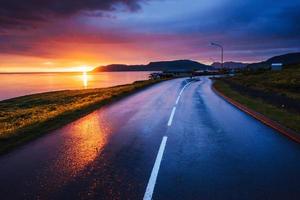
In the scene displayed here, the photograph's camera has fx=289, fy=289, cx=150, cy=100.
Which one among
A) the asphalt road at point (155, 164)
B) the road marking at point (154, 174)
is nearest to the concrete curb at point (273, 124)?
the asphalt road at point (155, 164)

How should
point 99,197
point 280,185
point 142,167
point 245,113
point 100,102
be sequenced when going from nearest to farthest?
1. point 99,197
2. point 280,185
3. point 142,167
4. point 245,113
5. point 100,102

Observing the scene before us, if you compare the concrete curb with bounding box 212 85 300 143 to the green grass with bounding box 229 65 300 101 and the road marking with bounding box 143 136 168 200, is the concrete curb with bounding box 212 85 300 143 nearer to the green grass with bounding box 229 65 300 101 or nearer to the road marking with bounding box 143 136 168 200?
the road marking with bounding box 143 136 168 200

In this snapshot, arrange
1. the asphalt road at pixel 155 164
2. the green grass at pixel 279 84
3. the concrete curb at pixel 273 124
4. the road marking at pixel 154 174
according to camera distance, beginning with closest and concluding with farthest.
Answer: the road marking at pixel 154 174
the asphalt road at pixel 155 164
the concrete curb at pixel 273 124
the green grass at pixel 279 84

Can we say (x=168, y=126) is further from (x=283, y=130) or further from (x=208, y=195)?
(x=208, y=195)

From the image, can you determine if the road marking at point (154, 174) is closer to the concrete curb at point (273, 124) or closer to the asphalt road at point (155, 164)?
the asphalt road at point (155, 164)

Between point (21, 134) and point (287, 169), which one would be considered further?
point (21, 134)

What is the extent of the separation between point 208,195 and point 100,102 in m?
16.0

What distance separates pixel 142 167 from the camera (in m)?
6.28

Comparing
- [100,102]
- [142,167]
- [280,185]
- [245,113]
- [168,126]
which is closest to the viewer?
[280,185]

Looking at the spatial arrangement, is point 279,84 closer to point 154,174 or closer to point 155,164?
point 155,164

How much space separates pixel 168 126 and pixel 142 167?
501cm

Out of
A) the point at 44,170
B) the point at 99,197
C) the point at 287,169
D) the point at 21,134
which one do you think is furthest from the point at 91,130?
the point at 287,169

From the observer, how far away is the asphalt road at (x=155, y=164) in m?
4.96

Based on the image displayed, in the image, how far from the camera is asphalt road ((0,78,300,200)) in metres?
4.96
